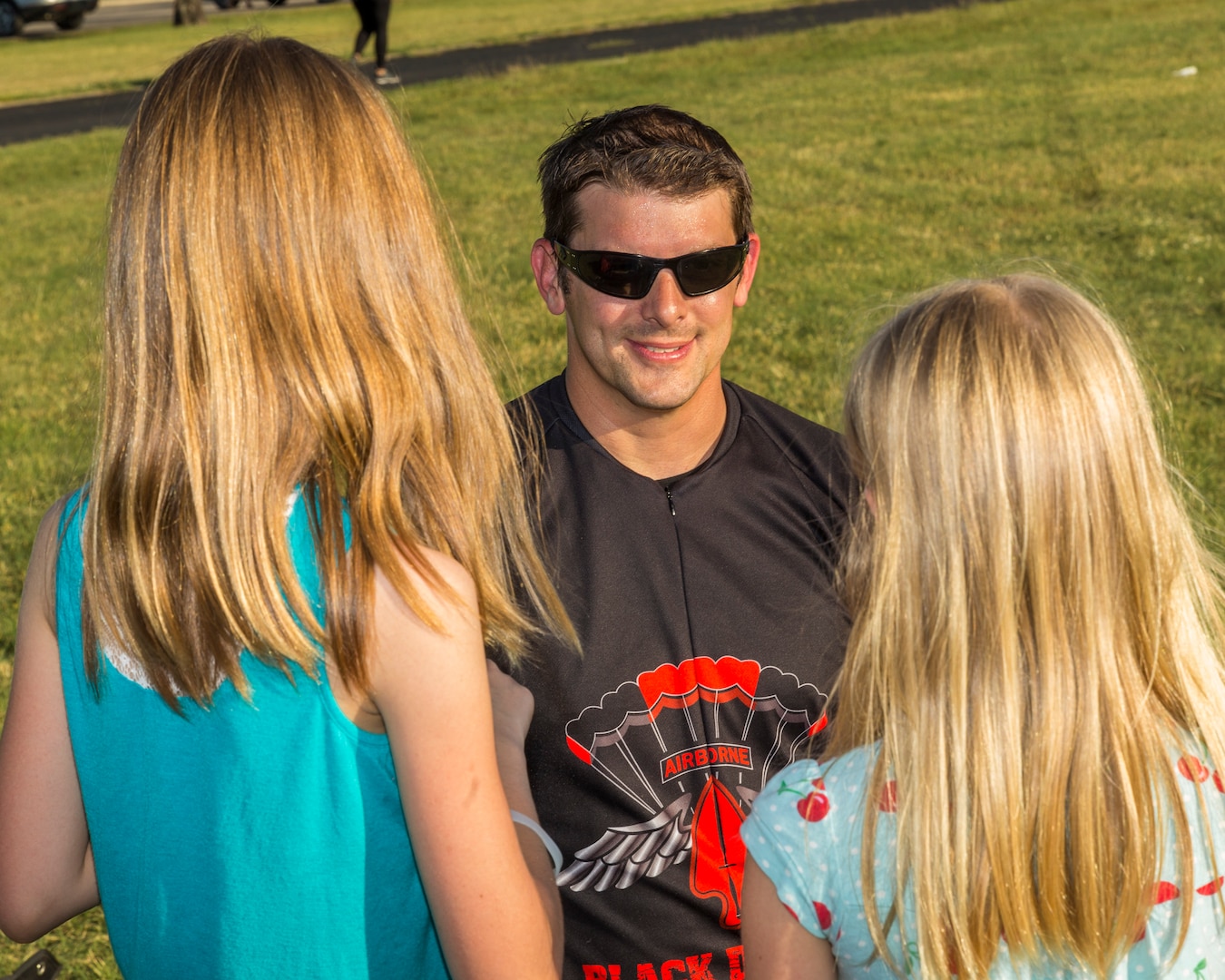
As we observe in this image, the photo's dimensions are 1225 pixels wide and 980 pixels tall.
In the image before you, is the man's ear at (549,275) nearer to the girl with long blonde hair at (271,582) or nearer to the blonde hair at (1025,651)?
the girl with long blonde hair at (271,582)

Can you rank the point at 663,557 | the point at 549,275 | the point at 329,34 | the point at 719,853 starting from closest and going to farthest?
the point at 719,853
the point at 663,557
the point at 549,275
the point at 329,34

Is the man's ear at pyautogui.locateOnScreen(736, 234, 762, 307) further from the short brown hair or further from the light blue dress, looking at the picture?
the light blue dress

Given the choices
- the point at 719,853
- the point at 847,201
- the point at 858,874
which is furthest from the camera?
the point at 847,201

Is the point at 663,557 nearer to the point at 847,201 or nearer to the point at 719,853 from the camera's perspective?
the point at 719,853

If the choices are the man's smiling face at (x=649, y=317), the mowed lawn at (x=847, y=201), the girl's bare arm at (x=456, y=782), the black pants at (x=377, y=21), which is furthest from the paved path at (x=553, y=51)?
the girl's bare arm at (x=456, y=782)

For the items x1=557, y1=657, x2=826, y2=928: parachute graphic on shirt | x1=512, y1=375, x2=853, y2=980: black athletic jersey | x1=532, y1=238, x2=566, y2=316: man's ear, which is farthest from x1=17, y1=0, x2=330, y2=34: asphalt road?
x1=557, y1=657, x2=826, y2=928: parachute graphic on shirt

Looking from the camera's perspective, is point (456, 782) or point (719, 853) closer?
point (456, 782)

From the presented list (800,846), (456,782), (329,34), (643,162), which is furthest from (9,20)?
(800,846)

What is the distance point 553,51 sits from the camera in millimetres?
23453

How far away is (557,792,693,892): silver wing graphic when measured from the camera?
8.85ft

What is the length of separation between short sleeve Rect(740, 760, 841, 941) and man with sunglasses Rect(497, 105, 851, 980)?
3.07 feet

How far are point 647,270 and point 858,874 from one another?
1.70 m

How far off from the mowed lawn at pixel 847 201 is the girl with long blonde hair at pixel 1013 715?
0.51 meters

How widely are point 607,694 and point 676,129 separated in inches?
55.6
